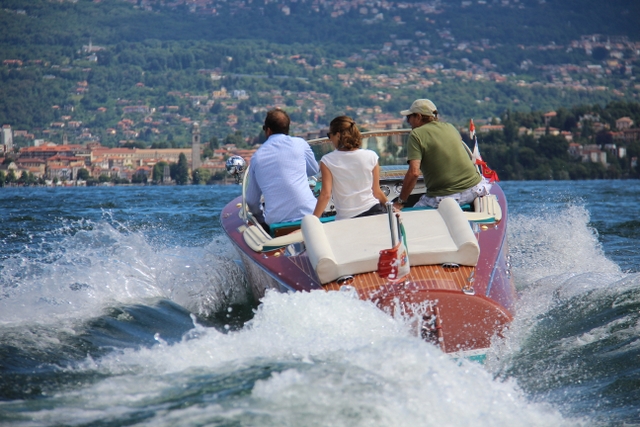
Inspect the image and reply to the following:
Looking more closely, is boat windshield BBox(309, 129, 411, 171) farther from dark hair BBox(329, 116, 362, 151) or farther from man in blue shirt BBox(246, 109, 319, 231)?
dark hair BBox(329, 116, 362, 151)

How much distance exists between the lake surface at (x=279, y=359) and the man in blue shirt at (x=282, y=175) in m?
0.96

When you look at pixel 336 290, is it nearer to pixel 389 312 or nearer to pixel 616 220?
pixel 389 312

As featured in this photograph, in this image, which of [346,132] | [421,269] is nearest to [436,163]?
[346,132]

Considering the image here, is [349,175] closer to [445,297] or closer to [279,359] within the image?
[445,297]

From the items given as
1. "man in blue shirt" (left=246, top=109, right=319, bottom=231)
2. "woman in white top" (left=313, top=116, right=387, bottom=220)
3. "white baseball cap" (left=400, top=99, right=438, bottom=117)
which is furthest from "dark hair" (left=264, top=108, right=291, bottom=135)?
"white baseball cap" (left=400, top=99, right=438, bottom=117)

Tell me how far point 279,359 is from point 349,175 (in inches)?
73.7

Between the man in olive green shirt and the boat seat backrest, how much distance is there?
870 mm

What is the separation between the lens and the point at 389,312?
4449mm

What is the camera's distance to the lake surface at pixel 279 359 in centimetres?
353

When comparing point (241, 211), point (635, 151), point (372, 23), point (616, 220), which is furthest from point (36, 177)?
point (372, 23)

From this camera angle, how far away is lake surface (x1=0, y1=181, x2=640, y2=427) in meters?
3.53

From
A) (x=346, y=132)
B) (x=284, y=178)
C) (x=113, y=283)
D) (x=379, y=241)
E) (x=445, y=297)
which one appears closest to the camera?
(x=445, y=297)

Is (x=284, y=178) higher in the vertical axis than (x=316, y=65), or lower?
higher

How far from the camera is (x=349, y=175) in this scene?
18.2ft
